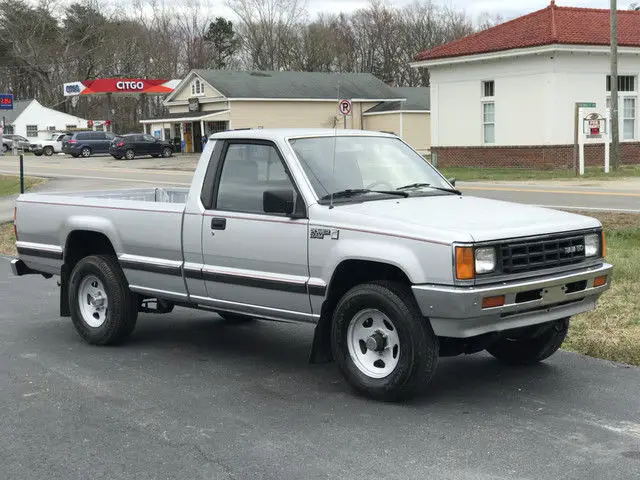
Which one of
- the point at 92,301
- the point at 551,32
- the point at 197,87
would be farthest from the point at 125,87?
the point at 92,301

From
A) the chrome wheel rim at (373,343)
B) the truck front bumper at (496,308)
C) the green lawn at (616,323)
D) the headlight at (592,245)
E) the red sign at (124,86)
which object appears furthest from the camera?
the red sign at (124,86)

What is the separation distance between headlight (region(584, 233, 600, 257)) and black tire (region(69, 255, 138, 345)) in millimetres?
3904

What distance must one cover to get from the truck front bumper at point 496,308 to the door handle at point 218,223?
183 cm

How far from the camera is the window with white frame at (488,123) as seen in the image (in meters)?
35.5

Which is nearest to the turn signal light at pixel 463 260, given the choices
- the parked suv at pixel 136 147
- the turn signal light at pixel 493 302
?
the turn signal light at pixel 493 302

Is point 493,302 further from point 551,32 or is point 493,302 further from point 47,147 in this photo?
point 47,147

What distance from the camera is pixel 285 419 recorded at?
564 centimetres

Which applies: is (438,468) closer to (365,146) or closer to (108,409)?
(108,409)

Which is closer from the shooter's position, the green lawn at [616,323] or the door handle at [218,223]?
the door handle at [218,223]

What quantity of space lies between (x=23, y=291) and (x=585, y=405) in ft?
25.7

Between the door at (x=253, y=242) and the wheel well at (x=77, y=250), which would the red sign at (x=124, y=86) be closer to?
the wheel well at (x=77, y=250)

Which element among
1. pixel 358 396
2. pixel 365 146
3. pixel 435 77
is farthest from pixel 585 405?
pixel 435 77

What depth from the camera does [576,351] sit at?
732cm

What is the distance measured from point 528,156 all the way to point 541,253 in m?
29.4
